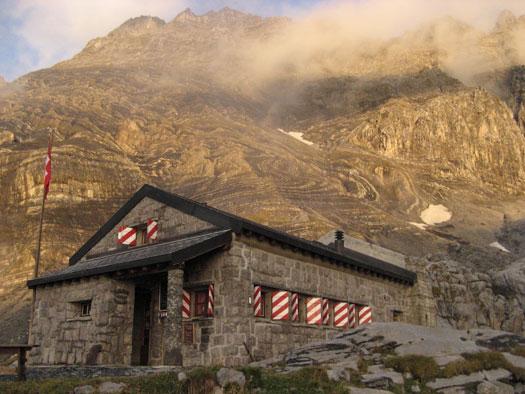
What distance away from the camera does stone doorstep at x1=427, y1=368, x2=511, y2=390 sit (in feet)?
36.2

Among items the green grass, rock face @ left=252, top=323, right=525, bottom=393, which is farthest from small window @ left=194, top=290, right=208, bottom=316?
the green grass

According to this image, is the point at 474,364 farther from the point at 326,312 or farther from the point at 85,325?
the point at 85,325

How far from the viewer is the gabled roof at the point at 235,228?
16688mm

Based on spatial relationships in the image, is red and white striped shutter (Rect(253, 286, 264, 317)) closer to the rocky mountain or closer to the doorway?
the doorway

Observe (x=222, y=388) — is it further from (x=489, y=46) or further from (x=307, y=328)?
(x=489, y=46)

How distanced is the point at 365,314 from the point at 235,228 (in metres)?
8.86

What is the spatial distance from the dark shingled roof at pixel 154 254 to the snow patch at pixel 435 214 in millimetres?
72844

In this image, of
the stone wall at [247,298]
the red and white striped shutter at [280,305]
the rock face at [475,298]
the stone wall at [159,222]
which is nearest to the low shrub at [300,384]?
the stone wall at [247,298]

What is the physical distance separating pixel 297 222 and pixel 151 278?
3949 centimetres

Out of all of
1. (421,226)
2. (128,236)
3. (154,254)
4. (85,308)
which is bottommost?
(85,308)

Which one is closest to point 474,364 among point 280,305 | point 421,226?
point 280,305

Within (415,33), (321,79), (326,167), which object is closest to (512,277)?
(326,167)

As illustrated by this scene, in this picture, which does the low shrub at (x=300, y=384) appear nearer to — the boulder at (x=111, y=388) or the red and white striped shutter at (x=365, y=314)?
the boulder at (x=111, y=388)

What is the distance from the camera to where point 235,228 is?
1628 centimetres
